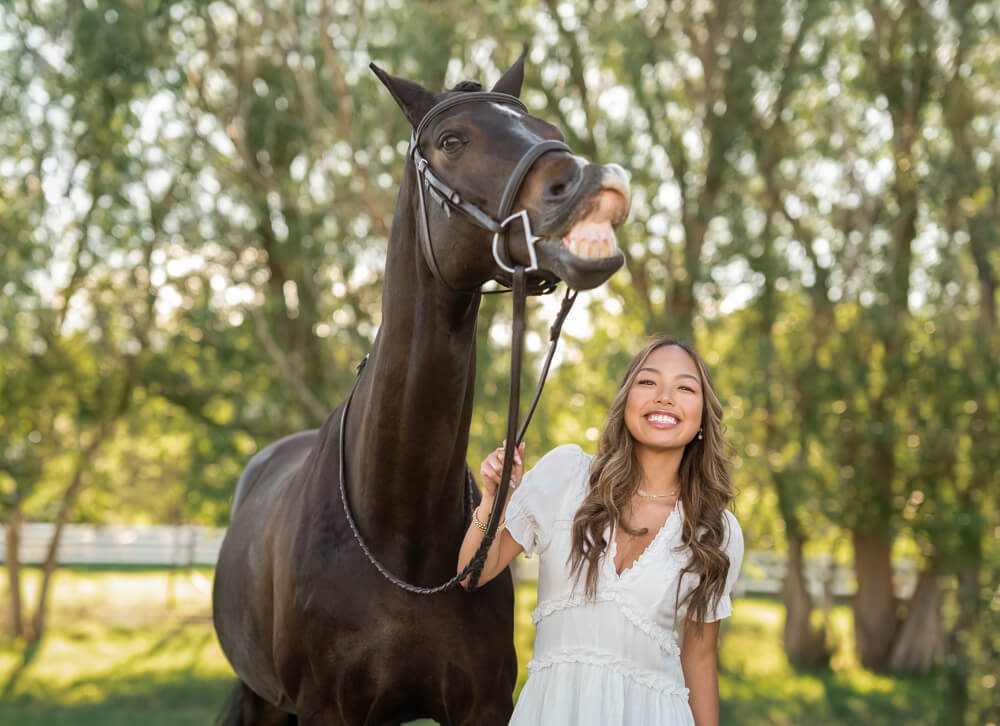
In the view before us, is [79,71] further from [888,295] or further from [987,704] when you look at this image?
[987,704]

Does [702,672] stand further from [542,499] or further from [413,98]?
[413,98]

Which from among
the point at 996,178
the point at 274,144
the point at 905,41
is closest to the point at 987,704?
the point at 996,178

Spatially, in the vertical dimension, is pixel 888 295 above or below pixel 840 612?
above

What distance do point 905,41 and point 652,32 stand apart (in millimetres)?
2916

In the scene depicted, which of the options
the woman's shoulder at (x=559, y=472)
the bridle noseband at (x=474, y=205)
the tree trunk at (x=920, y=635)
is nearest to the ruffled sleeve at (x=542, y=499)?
the woman's shoulder at (x=559, y=472)

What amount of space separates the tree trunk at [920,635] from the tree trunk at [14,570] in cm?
1022

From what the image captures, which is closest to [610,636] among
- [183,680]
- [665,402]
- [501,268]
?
[665,402]

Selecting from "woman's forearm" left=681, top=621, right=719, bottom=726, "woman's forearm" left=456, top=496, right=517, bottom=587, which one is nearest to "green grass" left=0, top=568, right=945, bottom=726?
"woman's forearm" left=681, top=621, right=719, bottom=726

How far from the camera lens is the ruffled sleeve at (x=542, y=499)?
2693 mm

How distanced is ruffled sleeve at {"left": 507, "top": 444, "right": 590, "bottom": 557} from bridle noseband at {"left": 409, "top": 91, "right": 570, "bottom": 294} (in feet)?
1.98

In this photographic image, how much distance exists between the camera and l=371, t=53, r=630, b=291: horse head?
78.1 inches

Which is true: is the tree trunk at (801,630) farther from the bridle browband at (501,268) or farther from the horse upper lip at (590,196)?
the horse upper lip at (590,196)

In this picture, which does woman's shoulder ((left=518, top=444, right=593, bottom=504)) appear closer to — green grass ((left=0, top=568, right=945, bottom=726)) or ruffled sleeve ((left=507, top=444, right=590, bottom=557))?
ruffled sleeve ((left=507, top=444, right=590, bottom=557))

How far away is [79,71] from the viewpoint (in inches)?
366
